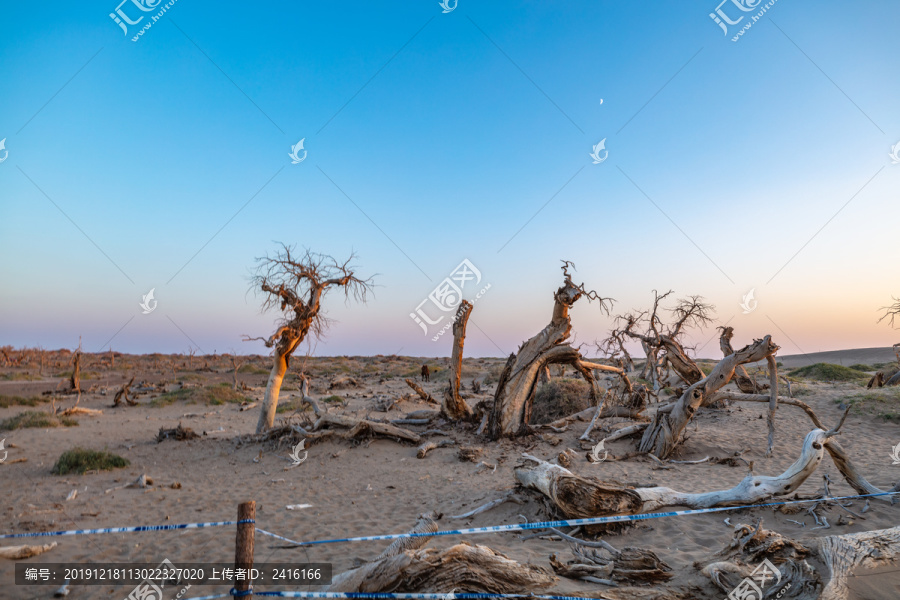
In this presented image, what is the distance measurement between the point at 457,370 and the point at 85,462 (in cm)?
915

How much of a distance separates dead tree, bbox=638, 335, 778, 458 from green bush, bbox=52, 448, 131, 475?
12.3 metres

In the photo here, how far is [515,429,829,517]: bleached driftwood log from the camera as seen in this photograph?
21.1 ft

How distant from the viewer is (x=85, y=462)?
34.6 feet

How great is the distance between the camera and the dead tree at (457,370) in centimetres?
1405

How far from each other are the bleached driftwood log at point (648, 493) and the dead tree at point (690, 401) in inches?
135

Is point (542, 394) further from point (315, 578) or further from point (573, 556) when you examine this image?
point (315, 578)

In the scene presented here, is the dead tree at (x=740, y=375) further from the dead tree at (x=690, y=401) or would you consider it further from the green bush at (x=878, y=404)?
the dead tree at (x=690, y=401)

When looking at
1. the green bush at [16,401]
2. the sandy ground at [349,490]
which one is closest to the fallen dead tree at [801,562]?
the sandy ground at [349,490]

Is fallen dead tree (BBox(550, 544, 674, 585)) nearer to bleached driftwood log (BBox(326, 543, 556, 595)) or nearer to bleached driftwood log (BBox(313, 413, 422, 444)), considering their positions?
bleached driftwood log (BBox(326, 543, 556, 595))

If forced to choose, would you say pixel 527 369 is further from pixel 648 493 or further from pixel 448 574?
pixel 448 574

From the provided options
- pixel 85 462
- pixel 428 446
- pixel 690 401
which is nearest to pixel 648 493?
pixel 690 401

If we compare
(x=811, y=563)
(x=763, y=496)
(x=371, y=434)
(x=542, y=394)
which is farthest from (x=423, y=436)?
(x=811, y=563)

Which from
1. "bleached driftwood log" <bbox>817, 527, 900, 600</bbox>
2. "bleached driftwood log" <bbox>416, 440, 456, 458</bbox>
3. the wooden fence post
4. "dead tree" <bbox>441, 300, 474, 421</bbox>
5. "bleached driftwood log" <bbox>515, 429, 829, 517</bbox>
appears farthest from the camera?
"dead tree" <bbox>441, 300, 474, 421</bbox>

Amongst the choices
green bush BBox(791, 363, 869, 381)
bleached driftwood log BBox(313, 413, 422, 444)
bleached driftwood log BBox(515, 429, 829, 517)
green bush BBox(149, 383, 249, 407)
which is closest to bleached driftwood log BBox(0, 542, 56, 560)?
bleached driftwood log BBox(515, 429, 829, 517)
